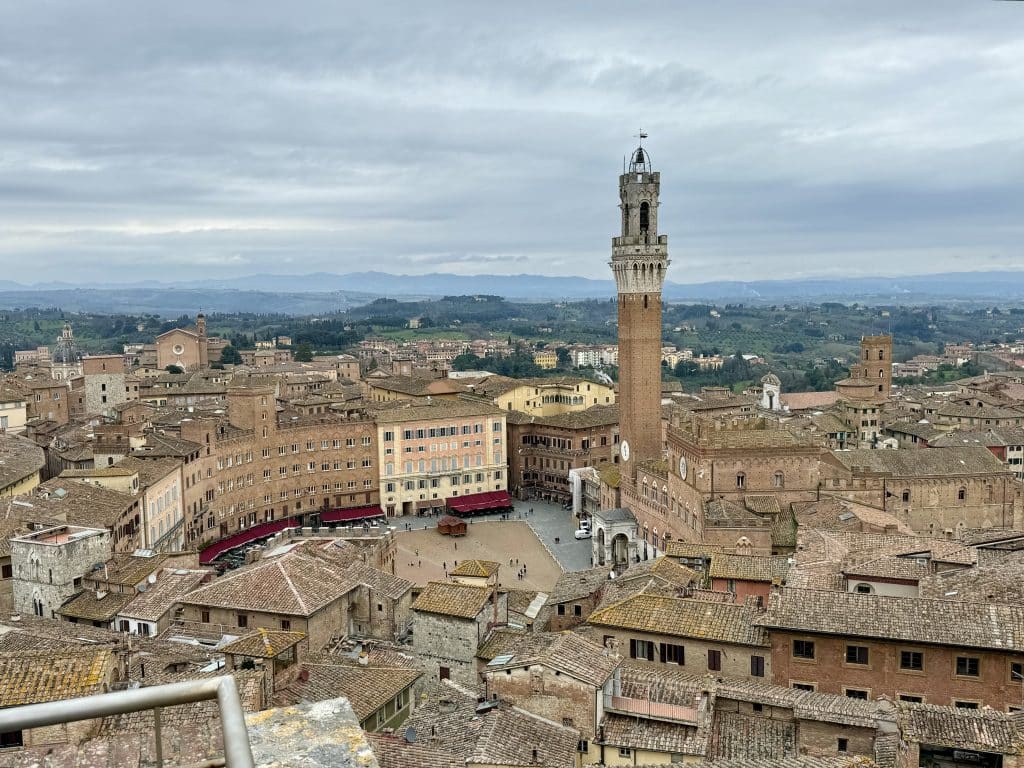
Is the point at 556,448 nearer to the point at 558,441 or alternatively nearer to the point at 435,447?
the point at 558,441

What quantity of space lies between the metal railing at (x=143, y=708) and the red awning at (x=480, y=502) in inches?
2724

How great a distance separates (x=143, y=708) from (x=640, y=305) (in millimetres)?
63137

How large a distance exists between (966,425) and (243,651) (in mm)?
81515

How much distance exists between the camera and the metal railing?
137 inches

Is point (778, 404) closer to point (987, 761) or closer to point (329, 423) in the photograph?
point (329, 423)

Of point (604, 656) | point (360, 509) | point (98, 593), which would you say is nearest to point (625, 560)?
point (360, 509)

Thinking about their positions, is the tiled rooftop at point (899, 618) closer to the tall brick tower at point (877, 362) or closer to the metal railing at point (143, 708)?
the metal railing at point (143, 708)

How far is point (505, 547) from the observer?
202 ft

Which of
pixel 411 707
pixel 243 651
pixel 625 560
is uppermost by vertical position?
pixel 243 651

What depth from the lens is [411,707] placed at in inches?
953

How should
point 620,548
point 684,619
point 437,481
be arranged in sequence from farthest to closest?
point 437,481 < point 620,548 < point 684,619

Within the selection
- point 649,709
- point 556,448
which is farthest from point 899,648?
point 556,448

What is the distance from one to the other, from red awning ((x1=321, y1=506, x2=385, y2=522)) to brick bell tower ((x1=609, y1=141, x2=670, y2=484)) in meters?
20.9

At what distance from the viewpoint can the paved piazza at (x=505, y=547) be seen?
178 ft
